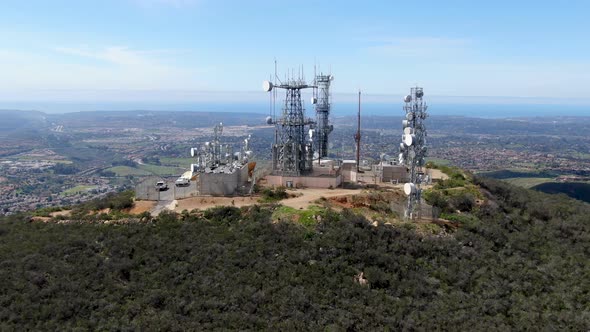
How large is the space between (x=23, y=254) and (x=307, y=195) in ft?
53.9

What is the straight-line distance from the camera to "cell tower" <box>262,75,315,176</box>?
35.6m

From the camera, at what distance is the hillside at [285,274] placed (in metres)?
18.0

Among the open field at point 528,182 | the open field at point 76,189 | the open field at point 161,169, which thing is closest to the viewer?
the open field at point 528,182

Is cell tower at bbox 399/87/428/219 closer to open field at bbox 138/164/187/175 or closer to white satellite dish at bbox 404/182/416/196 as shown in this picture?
white satellite dish at bbox 404/182/416/196

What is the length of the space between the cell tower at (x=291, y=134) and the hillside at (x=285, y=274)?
847cm

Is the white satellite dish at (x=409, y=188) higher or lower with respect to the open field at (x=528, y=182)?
higher

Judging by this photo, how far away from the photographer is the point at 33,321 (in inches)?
699

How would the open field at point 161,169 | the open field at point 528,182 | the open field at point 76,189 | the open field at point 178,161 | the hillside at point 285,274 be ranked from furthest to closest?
the open field at point 178,161 < the open field at point 161,169 < the open field at point 76,189 < the open field at point 528,182 < the hillside at point 285,274

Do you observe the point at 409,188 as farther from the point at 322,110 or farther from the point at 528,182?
the point at 528,182

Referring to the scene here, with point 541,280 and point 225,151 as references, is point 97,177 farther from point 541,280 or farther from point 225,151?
point 541,280

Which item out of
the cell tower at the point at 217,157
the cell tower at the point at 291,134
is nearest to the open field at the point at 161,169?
the cell tower at the point at 217,157

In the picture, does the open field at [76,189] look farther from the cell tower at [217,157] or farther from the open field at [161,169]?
the cell tower at [217,157]

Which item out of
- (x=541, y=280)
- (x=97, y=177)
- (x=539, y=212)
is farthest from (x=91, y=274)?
(x=97, y=177)

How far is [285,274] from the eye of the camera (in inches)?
802
